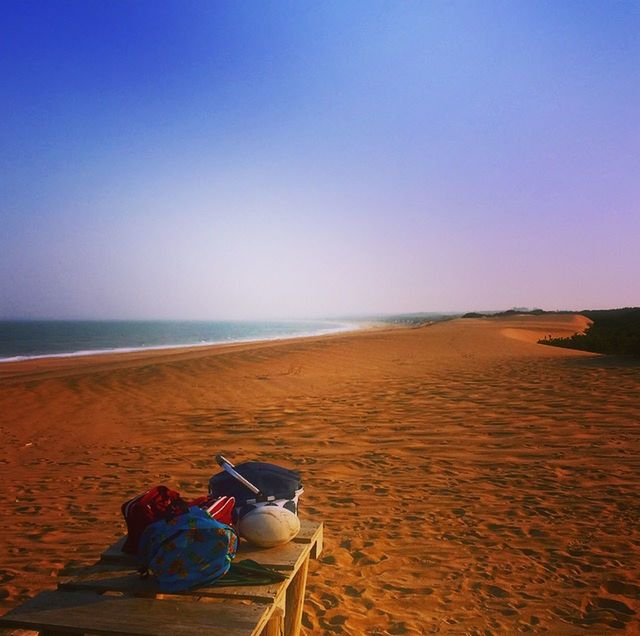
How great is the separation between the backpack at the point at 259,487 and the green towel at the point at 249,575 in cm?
59

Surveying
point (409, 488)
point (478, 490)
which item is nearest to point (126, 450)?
point (409, 488)

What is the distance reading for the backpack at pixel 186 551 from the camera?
2736 millimetres

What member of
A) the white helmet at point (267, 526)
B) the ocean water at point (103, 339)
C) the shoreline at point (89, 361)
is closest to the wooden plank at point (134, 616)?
the white helmet at point (267, 526)

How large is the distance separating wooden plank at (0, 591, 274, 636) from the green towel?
216mm

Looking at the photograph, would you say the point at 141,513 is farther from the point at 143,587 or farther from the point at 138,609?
the point at 138,609

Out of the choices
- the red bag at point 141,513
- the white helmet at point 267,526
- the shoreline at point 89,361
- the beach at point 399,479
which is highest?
the red bag at point 141,513

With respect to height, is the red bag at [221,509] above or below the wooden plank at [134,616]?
above

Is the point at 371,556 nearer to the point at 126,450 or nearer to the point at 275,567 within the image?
the point at 275,567

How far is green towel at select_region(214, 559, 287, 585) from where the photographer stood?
110 inches

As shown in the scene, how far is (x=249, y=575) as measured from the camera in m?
2.90

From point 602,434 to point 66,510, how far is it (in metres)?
8.15

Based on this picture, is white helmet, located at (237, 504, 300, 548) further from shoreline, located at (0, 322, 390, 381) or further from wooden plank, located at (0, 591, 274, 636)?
shoreline, located at (0, 322, 390, 381)

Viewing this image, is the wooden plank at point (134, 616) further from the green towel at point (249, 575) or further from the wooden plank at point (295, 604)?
the wooden plank at point (295, 604)

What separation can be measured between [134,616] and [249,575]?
66 centimetres
